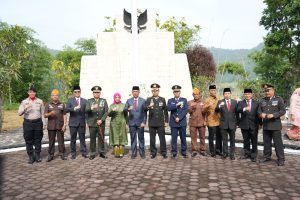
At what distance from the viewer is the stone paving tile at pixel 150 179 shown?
4934 mm

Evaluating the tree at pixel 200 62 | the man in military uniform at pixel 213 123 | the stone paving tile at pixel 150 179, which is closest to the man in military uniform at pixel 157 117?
the stone paving tile at pixel 150 179

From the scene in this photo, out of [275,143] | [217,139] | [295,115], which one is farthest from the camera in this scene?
[295,115]

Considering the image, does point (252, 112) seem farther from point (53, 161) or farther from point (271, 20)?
point (271, 20)

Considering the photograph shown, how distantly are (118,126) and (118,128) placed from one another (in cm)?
5

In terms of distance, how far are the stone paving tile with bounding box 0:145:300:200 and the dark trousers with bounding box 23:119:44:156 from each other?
0.36m

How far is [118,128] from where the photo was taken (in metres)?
7.71

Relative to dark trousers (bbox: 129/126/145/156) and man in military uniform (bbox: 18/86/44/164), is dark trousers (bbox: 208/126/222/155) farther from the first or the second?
man in military uniform (bbox: 18/86/44/164)

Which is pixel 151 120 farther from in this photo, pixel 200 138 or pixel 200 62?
pixel 200 62

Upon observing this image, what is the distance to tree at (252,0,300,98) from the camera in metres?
18.5

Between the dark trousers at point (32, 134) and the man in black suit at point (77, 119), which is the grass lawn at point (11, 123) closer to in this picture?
the dark trousers at point (32, 134)

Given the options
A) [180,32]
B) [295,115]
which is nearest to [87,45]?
[180,32]

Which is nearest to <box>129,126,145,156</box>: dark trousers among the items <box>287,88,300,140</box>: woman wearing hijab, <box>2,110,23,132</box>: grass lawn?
<box>287,88,300,140</box>: woman wearing hijab

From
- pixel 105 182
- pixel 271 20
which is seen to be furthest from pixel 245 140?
pixel 271 20

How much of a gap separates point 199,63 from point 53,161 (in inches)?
1093
